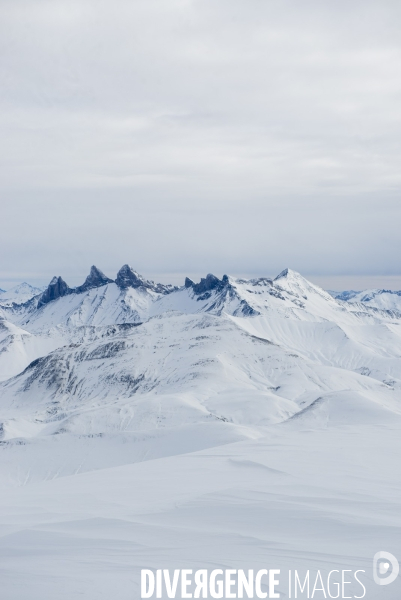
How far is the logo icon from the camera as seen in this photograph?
32.9ft

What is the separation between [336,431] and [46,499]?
1685 cm

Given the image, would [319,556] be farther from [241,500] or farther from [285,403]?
[285,403]

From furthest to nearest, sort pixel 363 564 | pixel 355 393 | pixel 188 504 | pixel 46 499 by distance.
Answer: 1. pixel 355 393
2. pixel 46 499
3. pixel 188 504
4. pixel 363 564

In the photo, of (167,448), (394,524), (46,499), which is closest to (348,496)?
(394,524)

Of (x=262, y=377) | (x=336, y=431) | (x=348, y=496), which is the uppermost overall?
(x=348, y=496)

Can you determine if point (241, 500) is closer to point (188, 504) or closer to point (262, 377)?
point (188, 504)

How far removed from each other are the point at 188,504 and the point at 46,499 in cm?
516

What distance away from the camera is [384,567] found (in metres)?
10.5

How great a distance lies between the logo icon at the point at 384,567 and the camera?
10023 millimetres

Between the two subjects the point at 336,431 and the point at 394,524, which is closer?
the point at 394,524

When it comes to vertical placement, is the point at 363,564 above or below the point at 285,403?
above

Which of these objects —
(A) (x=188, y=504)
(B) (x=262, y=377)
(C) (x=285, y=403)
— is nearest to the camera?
(A) (x=188, y=504)

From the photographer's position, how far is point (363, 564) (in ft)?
35.4

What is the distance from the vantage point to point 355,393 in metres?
93.2
